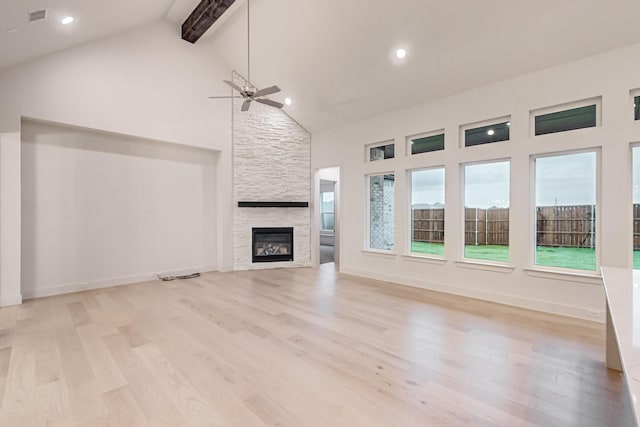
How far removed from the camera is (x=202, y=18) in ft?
16.9

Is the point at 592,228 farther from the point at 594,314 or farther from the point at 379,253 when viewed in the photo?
the point at 379,253

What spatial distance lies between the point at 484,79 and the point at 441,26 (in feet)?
3.44

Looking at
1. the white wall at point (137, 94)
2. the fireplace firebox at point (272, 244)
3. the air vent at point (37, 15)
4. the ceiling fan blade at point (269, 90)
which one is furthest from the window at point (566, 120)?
the air vent at point (37, 15)

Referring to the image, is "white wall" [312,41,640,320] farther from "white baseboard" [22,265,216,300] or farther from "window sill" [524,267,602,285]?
"white baseboard" [22,265,216,300]

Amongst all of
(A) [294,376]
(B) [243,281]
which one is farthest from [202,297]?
(A) [294,376]

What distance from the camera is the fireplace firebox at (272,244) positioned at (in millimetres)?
6740

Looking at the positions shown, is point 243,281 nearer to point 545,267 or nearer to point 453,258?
point 453,258

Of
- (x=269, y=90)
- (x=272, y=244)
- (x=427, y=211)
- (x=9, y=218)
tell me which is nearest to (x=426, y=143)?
(x=427, y=211)

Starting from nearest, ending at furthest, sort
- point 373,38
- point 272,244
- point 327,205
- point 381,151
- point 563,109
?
point 563,109 → point 373,38 → point 381,151 → point 272,244 → point 327,205

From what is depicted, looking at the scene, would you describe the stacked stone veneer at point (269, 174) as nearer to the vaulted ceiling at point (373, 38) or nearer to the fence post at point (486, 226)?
the vaulted ceiling at point (373, 38)

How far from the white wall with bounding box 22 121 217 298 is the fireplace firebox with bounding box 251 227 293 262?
915mm

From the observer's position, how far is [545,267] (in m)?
4.04

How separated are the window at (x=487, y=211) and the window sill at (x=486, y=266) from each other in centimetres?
17

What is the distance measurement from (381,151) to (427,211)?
153 centimetres
